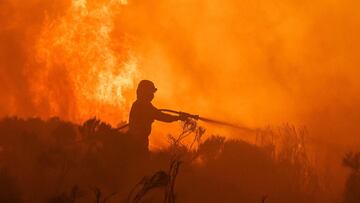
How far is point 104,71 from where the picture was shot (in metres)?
33.7

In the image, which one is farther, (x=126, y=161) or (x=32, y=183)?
(x=126, y=161)

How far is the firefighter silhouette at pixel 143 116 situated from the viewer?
23016 mm

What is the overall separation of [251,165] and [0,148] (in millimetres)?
13225

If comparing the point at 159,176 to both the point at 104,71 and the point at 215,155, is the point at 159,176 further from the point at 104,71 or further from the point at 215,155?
the point at 104,71

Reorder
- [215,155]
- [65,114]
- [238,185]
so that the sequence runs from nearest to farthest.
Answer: [238,185], [215,155], [65,114]

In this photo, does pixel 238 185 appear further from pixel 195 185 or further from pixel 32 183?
pixel 32 183

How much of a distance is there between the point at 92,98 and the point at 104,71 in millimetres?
1976

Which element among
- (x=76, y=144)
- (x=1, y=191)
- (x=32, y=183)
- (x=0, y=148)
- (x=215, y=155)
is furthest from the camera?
(x=215, y=155)

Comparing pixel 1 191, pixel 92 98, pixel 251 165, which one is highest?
pixel 92 98

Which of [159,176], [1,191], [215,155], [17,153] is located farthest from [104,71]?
[159,176]

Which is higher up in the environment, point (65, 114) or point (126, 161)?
point (65, 114)

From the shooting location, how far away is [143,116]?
23.1 metres

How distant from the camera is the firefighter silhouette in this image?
2302 cm

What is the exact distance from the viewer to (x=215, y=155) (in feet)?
97.3
